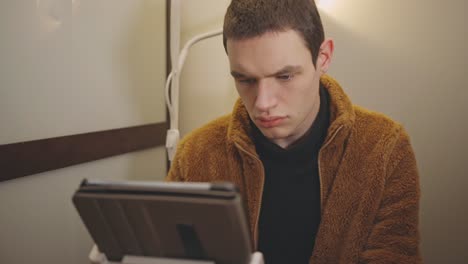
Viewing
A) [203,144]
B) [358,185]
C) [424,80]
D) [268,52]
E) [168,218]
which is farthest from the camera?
[424,80]

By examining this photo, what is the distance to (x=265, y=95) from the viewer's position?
34.6 inches

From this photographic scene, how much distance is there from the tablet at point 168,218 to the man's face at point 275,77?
0.42m

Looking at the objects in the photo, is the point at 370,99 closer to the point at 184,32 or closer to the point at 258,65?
the point at 258,65

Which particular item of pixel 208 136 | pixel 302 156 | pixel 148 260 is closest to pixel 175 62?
pixel 208 136

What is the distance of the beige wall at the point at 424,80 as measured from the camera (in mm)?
1283

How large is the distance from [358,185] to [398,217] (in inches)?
5.0

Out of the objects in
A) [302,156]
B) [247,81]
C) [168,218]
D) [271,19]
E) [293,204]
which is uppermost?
[271,19]

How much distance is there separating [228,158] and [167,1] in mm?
843

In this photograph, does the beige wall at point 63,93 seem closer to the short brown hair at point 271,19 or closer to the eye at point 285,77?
the short brown hair at point 271,19

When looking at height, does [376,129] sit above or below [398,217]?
above

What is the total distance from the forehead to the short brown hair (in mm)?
14

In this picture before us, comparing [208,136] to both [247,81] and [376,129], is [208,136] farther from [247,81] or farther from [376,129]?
[376,129]

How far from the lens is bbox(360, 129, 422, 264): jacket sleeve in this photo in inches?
36.4

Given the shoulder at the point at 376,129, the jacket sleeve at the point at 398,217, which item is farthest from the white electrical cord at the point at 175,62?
the jacket sleeve at the point at 398,217
